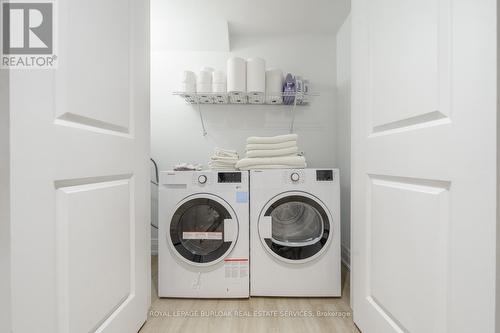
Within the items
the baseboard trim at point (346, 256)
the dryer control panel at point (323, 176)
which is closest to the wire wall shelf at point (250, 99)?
the dryer control panel at point (323, 176)

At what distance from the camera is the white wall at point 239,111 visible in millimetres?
2324

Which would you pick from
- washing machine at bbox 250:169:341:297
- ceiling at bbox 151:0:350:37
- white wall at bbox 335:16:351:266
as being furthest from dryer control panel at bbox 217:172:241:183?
ceiling at bbox 151:0:350:37

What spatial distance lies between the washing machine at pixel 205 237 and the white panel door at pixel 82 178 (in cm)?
38

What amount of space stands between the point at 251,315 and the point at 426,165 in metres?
1.15

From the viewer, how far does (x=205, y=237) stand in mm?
1539

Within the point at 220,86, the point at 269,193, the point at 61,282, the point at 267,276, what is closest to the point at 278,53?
the point at 220,86

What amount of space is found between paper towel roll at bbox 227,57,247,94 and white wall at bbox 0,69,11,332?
4.99ft

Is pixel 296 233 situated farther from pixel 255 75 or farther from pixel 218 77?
pixel 218 77

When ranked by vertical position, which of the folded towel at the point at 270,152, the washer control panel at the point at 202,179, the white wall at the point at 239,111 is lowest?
the washer control panel at the point at 202,179

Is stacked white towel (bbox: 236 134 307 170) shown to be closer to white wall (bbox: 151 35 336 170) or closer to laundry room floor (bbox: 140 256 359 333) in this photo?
white wall (bbox: 151 35 336 170)

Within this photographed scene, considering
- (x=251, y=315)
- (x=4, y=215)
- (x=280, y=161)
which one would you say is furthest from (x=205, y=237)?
(x=4, y=215)

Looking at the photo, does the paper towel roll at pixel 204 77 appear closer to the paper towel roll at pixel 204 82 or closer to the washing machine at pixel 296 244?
the paper towel roll at pixel 204 82

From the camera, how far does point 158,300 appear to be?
1.55 meters

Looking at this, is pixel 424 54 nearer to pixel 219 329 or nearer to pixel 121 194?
pixel 121 194
